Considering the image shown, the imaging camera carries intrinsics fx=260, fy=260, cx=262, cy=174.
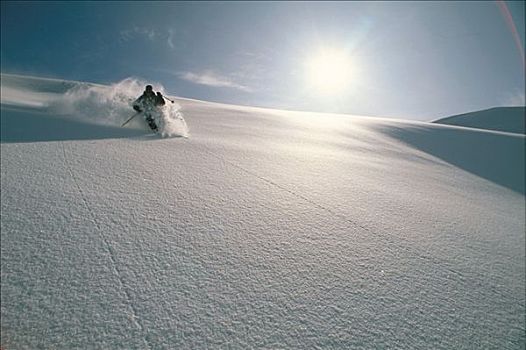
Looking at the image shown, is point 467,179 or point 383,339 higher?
point 467,179

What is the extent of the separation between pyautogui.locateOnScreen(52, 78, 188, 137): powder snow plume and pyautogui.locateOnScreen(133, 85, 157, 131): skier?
0.12m

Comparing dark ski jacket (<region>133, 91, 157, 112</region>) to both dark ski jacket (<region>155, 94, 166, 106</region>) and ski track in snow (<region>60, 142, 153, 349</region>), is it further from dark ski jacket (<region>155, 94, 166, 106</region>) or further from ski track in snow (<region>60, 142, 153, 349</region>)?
ski track in snow (<region>60, 142, 153, 349</region>)

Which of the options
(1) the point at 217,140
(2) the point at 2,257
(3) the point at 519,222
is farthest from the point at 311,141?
(2) the point at 2,257

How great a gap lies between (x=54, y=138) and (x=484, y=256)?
155 inches

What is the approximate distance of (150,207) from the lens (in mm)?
1631

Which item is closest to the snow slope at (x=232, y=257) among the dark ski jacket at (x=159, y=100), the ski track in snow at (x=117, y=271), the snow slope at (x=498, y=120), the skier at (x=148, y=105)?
the ski track in snow at (x=117, y=271)

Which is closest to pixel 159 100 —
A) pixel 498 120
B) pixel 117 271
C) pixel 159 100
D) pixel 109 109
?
pixel 159 100

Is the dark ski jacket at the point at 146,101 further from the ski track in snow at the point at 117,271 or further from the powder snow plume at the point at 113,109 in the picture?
the ski track in snow at the point at 117,271

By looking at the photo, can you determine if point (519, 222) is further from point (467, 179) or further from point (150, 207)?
point (150, 207)

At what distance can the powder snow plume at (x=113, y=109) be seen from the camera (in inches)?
149

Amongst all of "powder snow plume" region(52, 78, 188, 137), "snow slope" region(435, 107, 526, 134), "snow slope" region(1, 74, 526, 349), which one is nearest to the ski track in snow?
"snow slope" region(1, 74, 526, 349)

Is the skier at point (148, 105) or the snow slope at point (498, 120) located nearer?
the skier at point (148, 105)

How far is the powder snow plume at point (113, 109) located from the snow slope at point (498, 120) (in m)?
39.3

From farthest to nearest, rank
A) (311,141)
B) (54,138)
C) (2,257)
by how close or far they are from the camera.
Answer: (311,141) → (54,138) → (2,257)
